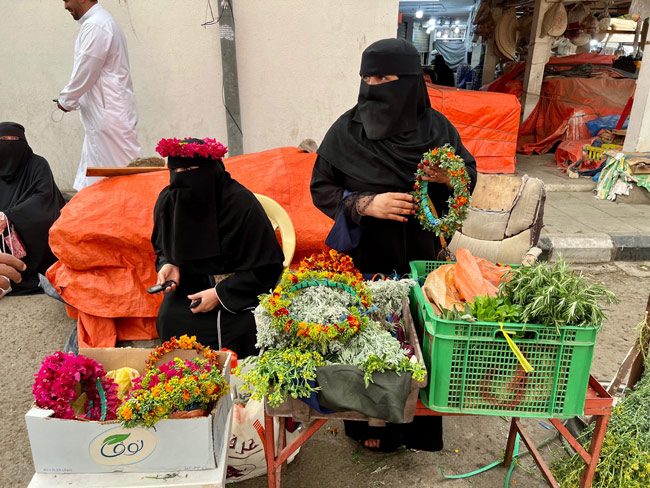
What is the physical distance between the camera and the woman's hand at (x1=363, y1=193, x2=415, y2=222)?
2055 millimetres

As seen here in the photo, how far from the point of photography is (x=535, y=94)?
9125mm

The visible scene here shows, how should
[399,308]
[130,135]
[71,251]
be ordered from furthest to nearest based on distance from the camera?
1. [130,135]
2. [71,251]
3. [399,308]

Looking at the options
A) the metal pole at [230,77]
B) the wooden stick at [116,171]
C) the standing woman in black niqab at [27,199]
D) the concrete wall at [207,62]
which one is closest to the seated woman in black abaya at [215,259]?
the wooden stick at [116,171]

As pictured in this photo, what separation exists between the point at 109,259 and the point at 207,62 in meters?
2.92

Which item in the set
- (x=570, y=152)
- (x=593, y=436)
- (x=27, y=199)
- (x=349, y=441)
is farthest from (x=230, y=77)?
(x=570, y=152)

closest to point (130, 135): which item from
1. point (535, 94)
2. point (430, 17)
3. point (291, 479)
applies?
point (291, 479)

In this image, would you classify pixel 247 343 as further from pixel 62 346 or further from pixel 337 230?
pixel 62 346

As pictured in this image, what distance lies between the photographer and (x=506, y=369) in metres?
1.49

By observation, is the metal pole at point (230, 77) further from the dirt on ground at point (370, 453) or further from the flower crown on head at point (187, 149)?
the flower crown on head at point (187, 149)

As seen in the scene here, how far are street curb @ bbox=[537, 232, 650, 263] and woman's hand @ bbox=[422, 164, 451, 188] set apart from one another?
3394 mm

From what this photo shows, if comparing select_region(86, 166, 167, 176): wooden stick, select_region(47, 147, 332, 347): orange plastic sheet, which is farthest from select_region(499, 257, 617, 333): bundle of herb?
select_region(86, 166, 167, 176): wooden stick

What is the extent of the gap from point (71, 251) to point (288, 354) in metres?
2.35

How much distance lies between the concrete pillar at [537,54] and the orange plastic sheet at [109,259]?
7848 millimetres

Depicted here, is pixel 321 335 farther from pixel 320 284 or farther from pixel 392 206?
→ pixel 392 206
